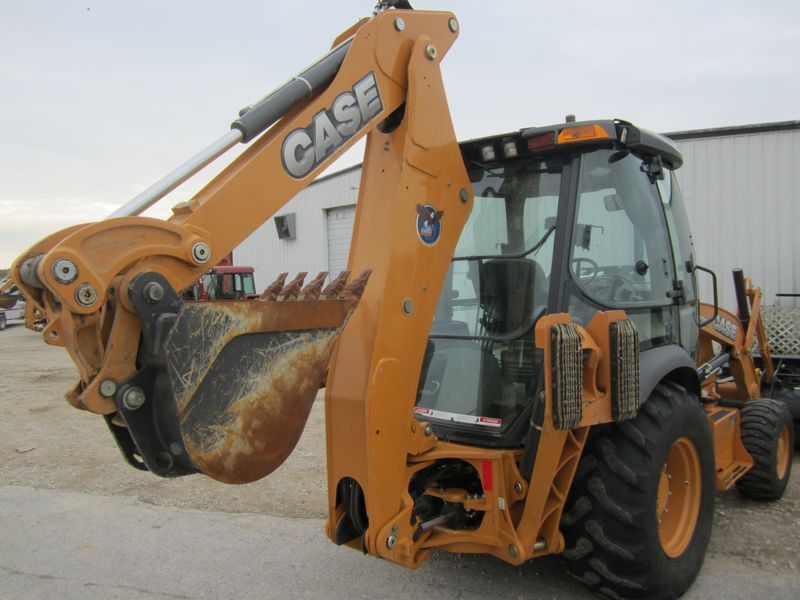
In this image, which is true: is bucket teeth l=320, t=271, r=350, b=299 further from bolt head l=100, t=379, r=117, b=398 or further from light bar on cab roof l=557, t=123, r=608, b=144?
light bar on cab roof l=557, t=123, r=608, b=144

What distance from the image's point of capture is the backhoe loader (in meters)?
2.01

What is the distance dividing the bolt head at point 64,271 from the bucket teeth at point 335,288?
94 cm

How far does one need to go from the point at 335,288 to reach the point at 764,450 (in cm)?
353

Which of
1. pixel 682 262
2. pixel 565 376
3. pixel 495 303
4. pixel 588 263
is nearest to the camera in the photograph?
pixel 565 376

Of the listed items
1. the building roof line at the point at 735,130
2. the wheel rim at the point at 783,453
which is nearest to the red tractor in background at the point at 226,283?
the building roof line at the point at 735,130

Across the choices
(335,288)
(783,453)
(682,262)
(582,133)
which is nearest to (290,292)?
(335,288)

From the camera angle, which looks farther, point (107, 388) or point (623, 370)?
point (623, 370)

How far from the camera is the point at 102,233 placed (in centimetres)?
188

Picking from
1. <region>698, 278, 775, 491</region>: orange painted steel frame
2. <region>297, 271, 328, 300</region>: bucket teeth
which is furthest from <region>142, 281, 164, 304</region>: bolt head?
<region>698, 278, 775, 491</region>: orange painted steel frame

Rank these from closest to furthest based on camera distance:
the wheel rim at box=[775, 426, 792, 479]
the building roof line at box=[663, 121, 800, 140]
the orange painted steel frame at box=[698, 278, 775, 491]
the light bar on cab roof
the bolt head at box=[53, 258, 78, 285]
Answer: the bolt head at box=[53, 258, 78, 285] < the light bar on cab roof < the orange painted steel frame at box=[698, 278, 775, 491] < the wheel rim at box=[775, 426, 792, 479] < the building roof line at box=[663, 121, 800, 140]

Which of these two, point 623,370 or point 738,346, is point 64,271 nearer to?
point 623,370

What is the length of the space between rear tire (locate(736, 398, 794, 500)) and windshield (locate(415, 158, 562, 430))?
95.1 inches

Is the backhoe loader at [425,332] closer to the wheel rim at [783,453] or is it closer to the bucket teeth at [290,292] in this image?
the bucket teeth at [290,292]

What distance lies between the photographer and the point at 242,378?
222cm
